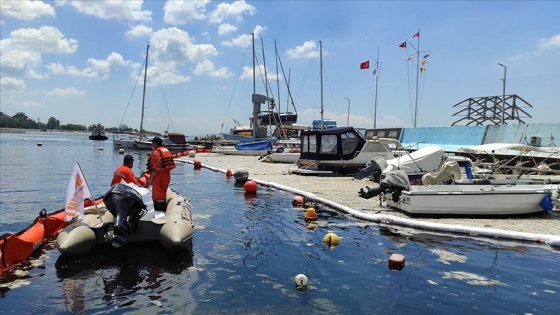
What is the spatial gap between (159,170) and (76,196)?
1.87 metres

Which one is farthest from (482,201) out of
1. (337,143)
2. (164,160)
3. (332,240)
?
(337,143)

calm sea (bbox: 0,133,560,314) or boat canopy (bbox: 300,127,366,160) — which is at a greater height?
boat canopy (bbox: 300,127,366,160)

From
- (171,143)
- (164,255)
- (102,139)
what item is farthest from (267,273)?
(102,139)

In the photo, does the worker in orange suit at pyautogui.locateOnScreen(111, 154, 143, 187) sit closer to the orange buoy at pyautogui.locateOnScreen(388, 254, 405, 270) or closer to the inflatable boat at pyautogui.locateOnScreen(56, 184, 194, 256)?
the inflatable boat at pyautogui.locateOnScreen(56, 184, 194, 256)

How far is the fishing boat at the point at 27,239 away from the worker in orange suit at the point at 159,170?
100 inches

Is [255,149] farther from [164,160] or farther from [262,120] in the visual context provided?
[164,160]

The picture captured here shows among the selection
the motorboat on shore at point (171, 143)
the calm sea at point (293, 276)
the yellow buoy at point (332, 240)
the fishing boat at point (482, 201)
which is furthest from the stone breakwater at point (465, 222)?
the motorboat on shore at point (171, 143)

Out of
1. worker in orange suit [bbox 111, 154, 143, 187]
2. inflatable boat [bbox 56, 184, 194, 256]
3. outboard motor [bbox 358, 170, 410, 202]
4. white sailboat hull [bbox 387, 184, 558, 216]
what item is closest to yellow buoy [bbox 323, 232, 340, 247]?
inflatable boat [bbox 56, 184, 194, 256]

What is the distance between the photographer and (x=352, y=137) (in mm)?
23328

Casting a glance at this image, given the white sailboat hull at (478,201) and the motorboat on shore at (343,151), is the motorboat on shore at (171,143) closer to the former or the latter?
the motorboat on shore at (343,151)

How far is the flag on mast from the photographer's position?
29.2ft

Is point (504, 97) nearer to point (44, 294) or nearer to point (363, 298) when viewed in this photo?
point (363, 298)

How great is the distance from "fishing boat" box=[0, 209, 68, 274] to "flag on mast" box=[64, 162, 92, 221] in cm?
84

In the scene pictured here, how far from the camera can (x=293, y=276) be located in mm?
7746
